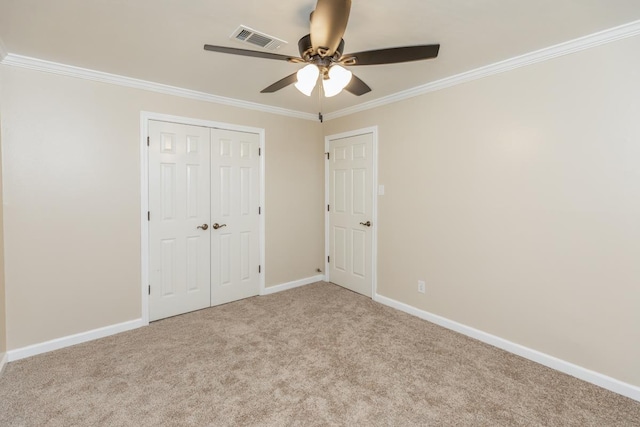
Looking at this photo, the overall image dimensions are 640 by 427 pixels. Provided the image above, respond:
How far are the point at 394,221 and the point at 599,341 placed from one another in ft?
6.38

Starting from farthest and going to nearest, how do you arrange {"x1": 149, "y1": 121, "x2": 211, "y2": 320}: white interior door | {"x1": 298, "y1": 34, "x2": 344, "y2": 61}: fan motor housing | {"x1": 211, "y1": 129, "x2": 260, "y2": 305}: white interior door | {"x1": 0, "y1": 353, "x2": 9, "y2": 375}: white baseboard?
1. {"x1": 211, "y1": 129, "x2": 260, "y2": 305}: white interior door
2. {"x1": 149, "y1": 121, "x2": 211, "y2": 320}: white interior door
3. {"x1": 0, "y1": 353, "x2": 9, "y2": 375}: white baseboard
4. {"x1": 298, "y1": 34, "x2": 344, "y2": 61}: fan motor housing

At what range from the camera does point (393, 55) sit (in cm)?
175

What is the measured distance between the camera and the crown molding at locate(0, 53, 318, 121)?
2.45 m

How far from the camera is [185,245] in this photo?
11.0ft

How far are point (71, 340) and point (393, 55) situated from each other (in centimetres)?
345

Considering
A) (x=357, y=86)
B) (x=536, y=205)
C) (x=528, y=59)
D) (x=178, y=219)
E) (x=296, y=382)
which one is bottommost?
(x=296, y=382)

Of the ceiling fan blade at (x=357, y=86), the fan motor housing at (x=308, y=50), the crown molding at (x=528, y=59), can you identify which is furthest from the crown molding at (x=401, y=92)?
the fan motor housing at (x=308, y=50)

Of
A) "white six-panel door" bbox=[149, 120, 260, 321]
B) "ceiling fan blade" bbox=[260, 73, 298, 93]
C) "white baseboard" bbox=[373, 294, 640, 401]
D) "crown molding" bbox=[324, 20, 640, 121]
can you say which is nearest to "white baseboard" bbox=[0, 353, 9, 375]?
"white six-panel door" bbox=[149, 120, 260, 321]

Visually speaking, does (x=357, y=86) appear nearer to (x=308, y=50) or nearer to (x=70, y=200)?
(x=308, y=50)

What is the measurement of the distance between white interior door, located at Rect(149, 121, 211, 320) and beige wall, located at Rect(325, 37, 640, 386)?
2248 mm

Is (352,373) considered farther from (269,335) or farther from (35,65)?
(35,65)

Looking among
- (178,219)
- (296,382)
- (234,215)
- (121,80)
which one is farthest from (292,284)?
(121,80)

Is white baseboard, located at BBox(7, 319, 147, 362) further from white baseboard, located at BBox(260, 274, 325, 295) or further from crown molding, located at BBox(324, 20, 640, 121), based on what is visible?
crown molding, located at BBox(324, 20, 640, 121)

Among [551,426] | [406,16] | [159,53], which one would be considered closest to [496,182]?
[406,16]
